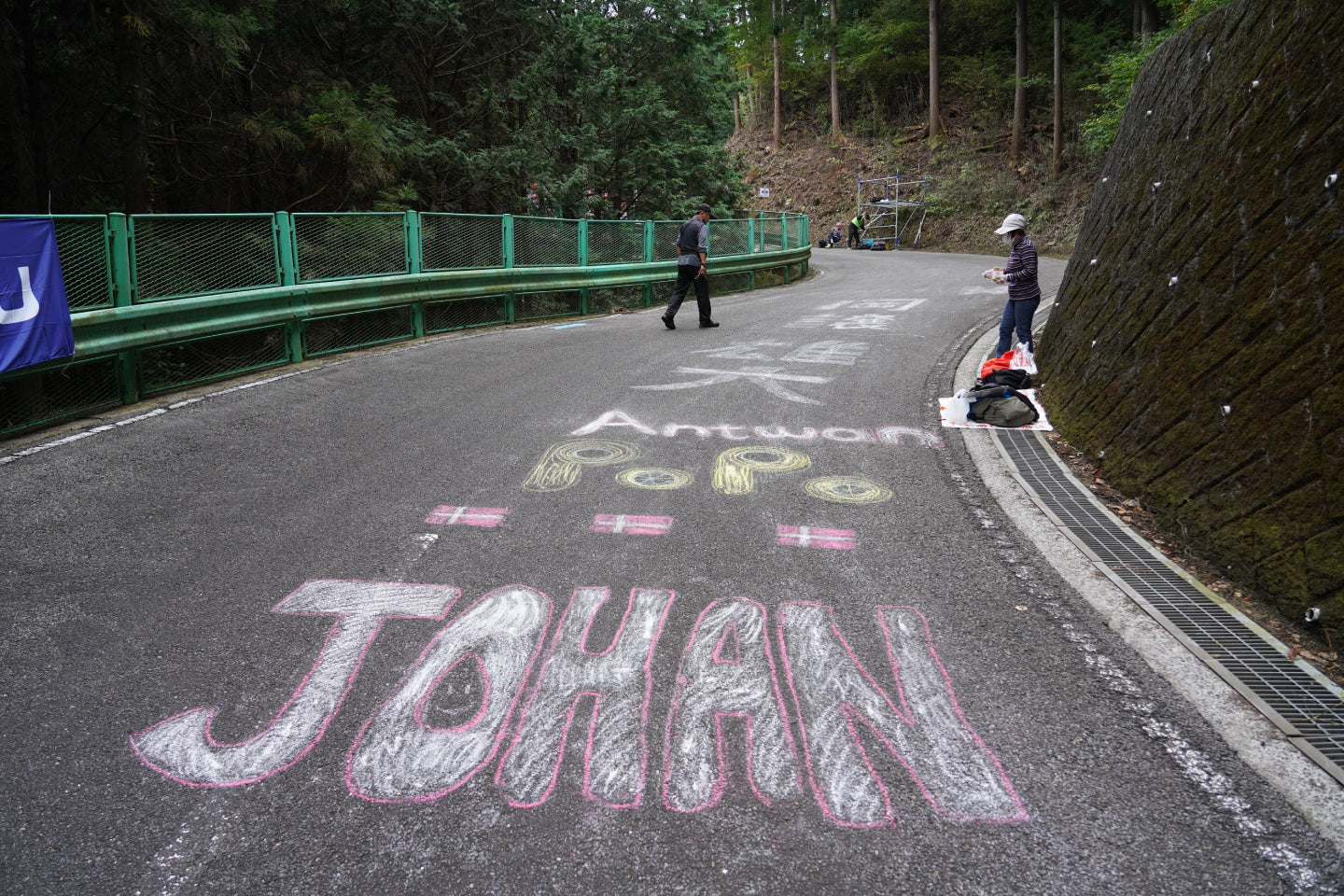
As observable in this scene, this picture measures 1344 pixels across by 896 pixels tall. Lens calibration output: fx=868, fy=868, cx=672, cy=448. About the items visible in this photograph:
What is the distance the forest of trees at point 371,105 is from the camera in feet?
38.8

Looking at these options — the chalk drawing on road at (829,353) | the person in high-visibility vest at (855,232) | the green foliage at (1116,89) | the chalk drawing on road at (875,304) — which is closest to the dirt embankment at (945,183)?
the person in high-visibility vest at (855,232)

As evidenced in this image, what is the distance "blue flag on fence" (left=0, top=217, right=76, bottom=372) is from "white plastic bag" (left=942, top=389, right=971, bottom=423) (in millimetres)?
7253

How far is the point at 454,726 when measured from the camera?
9.82 ft

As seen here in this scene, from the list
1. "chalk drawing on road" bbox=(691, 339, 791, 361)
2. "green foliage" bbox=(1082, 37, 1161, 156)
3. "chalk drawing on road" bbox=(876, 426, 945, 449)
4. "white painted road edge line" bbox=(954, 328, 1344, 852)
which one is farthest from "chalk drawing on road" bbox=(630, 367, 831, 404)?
"green foliage" bbox=(1082, 37, 1161, 156)

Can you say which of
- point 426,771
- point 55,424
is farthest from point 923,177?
point 426,771

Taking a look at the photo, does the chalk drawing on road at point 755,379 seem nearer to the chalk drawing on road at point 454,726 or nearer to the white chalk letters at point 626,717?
the white chalk letters at point 626,717

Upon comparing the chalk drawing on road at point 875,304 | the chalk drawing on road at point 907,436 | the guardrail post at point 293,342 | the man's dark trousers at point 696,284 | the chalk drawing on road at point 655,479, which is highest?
the man's dark trousers at point 696,284

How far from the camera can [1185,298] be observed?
543 centimetres

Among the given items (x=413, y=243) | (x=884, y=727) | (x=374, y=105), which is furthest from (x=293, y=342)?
(x=884, y=727)

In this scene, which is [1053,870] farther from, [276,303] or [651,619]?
[276,303]

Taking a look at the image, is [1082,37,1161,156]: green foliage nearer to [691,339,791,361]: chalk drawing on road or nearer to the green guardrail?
the green guardrail

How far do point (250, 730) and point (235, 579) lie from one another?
4.58ft

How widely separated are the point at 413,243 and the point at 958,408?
24.8ft

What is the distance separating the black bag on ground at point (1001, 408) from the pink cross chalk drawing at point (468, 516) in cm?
444
